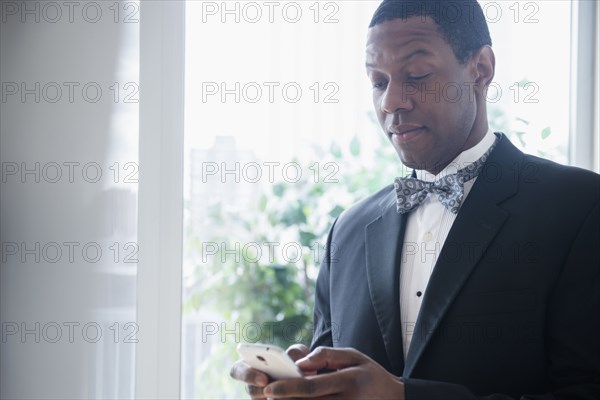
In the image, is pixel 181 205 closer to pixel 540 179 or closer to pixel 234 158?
pixel 234 158

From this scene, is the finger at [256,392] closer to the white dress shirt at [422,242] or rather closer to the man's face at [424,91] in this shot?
the white dress shirt at [422,242]

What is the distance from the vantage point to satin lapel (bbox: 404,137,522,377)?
152 cm

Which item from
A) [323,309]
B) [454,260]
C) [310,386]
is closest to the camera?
[310,386]

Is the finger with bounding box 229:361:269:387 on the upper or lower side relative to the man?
lower

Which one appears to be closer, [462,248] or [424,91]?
[462,248]

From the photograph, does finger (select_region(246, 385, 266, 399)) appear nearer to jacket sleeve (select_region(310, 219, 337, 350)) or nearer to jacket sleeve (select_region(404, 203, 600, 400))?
jacket sleeve (select_region(404, 203, 600, 400))

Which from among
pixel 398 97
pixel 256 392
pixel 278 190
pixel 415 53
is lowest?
pixel 256 392

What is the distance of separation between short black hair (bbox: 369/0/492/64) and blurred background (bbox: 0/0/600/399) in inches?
18.3

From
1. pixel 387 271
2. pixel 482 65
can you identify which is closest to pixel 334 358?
pixel 387 271

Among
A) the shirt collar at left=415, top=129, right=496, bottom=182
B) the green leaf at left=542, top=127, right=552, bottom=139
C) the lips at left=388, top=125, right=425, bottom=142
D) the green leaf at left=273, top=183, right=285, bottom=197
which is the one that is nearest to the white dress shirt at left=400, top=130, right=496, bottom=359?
the shirt collar at left=415, top=129, right=496, bottom=182

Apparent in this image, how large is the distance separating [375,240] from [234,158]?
25.9 inches

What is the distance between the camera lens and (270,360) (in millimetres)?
1313

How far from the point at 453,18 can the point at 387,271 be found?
2.18ft

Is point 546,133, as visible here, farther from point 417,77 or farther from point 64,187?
point 64,187
